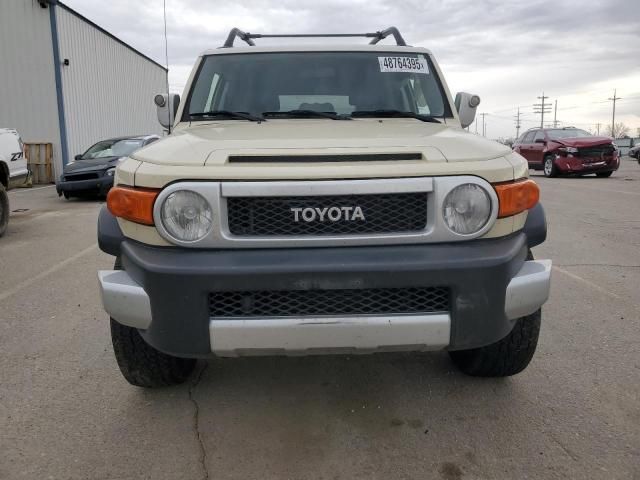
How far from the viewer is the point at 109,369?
318 cm

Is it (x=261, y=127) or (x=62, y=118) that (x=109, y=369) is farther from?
(x=62, y=118)

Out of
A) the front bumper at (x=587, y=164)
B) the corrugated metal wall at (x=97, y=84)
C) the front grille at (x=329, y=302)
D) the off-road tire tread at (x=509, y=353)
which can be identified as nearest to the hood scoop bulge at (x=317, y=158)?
the front grille at (x=329, y=302)

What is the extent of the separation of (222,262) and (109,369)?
1527 mm

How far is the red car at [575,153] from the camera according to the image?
1565cm

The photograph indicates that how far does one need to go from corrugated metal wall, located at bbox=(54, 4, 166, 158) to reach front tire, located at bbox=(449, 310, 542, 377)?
18.7m

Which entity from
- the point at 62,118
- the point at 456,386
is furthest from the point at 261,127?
the point at 62,118

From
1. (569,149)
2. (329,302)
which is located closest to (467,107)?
(329,302)

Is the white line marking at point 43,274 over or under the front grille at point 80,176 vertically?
under

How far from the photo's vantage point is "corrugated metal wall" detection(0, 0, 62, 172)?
55.2 ft

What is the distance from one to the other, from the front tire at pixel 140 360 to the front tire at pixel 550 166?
15919 mm

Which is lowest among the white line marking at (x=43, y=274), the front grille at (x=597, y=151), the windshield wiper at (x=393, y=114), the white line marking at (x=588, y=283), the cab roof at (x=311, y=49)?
the white line marking at (x=43, y=274)

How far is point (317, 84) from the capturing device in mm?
3490

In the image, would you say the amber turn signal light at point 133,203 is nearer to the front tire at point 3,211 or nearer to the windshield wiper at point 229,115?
the windshield wiper at point 229,115

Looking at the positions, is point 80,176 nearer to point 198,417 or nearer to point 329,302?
point 198,417
